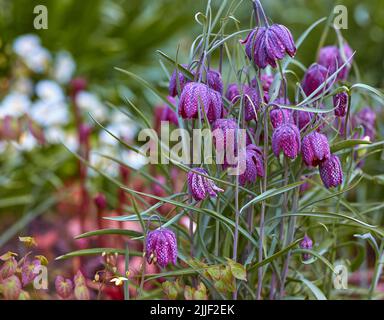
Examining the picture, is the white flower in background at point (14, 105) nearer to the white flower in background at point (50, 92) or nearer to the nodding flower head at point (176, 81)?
the white flower in background at point (50, 92)

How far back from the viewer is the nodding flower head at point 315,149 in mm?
1000

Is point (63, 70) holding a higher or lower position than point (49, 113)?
higher

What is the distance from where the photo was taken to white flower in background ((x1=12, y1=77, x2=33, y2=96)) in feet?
8.86

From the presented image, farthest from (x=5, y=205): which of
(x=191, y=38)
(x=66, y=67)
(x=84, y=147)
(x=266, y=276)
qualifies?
(x=191, y=38)

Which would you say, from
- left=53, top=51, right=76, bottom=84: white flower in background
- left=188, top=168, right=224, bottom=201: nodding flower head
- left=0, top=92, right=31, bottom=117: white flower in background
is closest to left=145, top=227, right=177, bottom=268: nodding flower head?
left=188, top=168, right=224, bottom=201: nodding flower head

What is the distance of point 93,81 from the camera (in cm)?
294

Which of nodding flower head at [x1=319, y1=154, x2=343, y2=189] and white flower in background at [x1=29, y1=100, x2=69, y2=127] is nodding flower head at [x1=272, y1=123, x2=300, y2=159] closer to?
nodding flower head at [x1=319, y1=154, x2=343, y2=189]

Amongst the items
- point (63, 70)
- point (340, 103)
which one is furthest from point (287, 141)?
point (63, 70)

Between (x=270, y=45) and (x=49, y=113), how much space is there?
Result: 5.33 ft

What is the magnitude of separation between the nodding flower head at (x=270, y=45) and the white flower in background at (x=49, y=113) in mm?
1570

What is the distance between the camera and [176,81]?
1.06 meters

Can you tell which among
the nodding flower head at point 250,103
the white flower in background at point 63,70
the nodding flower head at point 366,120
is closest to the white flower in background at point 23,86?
the white flower in background at point 63,70

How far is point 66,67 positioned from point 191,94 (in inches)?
72.0

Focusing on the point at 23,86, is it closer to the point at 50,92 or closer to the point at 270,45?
the point at 50,92
